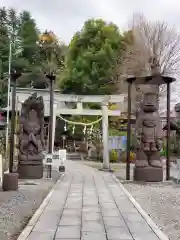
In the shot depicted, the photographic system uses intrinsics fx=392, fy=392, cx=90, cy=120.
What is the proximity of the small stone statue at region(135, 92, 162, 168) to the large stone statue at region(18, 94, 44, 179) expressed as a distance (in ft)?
12.4

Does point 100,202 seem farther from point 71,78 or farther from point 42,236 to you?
point 71,78

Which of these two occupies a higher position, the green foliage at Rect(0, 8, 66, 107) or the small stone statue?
the green foliage at Rect(0, 8, 66, 107)

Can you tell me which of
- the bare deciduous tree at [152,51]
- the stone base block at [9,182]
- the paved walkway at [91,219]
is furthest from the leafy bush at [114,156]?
the stone base block at [9,182]

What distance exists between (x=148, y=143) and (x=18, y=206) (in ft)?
21.2

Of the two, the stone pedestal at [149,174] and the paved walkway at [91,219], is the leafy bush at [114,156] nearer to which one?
the stone pedestal at [149,174]

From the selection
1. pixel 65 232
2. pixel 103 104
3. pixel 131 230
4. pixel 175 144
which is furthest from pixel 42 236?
pixel 175 144

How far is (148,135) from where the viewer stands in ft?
45.3

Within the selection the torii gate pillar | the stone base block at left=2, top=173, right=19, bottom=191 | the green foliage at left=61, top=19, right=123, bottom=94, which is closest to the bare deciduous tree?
the green foliage at left=61, top=19, right=123, bottom=94

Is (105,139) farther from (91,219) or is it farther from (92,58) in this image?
(92,58)

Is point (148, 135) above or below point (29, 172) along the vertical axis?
above

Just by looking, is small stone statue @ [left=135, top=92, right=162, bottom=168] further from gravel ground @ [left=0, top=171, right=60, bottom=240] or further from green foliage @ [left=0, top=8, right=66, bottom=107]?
green foliage @ [left=0, top=8, right=66, bottom=107]

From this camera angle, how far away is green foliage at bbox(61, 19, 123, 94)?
33.5 m

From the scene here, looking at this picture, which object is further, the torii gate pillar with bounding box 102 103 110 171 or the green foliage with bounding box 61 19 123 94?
the green foliage with bounding box 61 19 123 94

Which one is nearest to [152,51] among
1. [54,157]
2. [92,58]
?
[92,58]
